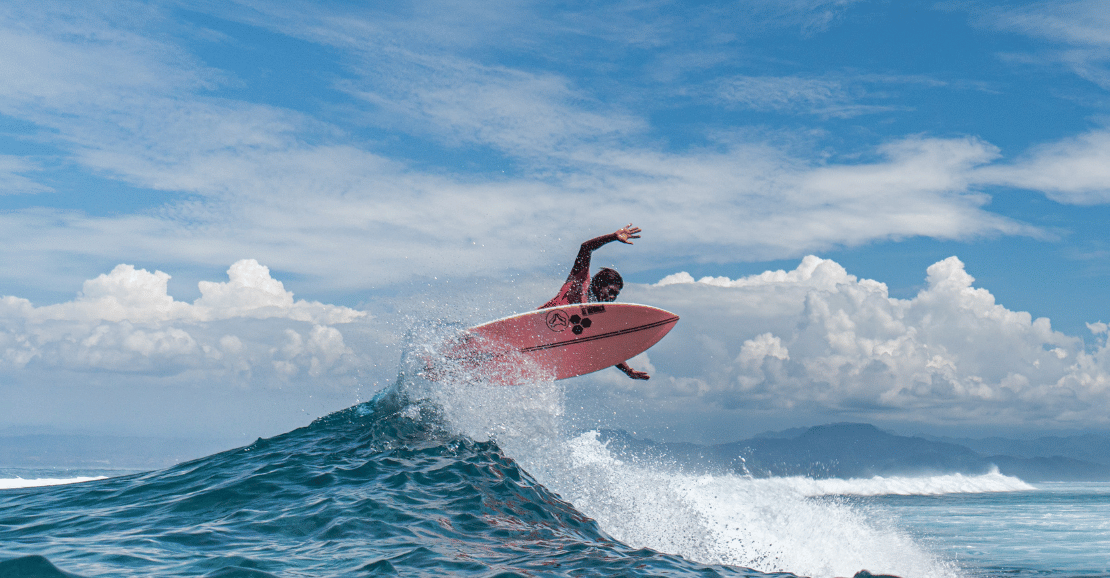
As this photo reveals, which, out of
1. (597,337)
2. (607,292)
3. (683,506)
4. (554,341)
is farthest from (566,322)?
(683,506)

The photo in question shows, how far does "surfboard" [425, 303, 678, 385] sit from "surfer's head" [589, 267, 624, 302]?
0.31 m

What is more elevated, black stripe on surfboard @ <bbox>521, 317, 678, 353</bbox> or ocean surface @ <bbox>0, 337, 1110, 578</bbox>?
black stripe on surfboard @ <bbox>521, 317, 678, 353</bbox>

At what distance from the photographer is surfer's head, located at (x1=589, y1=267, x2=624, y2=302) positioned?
49.3ft

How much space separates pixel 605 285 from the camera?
15.1m

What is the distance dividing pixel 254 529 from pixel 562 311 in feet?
27.1

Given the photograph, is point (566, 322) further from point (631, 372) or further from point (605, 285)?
point (631, 372)

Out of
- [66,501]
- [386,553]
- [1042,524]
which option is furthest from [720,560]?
[1042,524]

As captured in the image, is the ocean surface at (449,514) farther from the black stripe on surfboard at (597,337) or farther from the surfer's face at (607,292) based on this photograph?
the surfer's face at (607,292)

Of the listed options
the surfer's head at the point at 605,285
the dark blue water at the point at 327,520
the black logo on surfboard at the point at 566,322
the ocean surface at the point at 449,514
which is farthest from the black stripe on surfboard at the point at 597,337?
the dark blue water at the point at 327,520

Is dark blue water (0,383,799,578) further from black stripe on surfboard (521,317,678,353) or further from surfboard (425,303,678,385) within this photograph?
black stripe on surfboard (521,317,678,353)

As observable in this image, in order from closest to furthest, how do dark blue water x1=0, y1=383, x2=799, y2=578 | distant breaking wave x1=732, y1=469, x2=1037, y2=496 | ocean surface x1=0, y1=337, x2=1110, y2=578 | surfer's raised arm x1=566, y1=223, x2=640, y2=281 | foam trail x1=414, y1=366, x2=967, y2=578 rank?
dark blue water x1=0, y1=383, x2=799, y2=578
ocean surface x1=0, y1=337, x2=1110, y2=578
foam trail x1=414, y1=366, x2=967, y2=578
surfer's raised arm x1=566, y1=223, x2=640, y2=281
distant breaking wave x1=732, y1=469, x2=1037, y2=496

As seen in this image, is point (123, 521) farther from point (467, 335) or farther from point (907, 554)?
point (907, 554)

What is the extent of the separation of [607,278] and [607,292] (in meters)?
0.35

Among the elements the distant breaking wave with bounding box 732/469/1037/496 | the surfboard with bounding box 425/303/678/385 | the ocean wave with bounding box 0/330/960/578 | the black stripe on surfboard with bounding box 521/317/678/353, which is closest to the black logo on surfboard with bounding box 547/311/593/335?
the surfboard with bounding box 425/303/678/385
